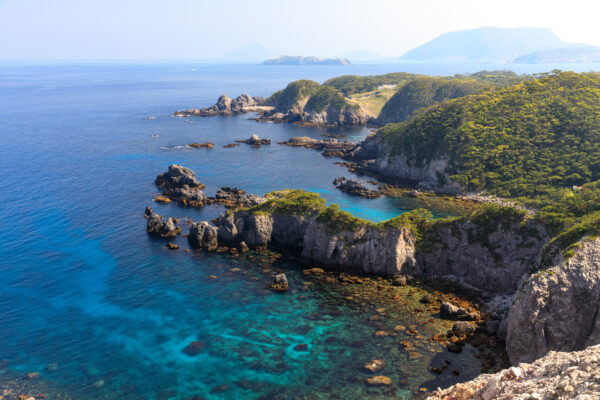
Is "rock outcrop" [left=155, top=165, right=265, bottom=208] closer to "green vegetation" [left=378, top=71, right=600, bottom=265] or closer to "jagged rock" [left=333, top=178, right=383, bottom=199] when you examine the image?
"jagged rock" [left=333, top=178, right=383, bottom=199]

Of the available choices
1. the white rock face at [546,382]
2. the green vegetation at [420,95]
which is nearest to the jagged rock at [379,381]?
the white rock face at [546,382]

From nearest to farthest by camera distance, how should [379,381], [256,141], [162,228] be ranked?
1. [379,381]
2. [162,228]
3. [256,141]

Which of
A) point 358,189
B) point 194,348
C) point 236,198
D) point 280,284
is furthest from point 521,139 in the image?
point 194,348

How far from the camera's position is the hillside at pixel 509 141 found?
3506 inches

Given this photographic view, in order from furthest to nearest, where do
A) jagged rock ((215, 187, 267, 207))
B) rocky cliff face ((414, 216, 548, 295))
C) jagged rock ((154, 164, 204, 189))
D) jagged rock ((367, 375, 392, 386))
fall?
jagged rock ((154, 164, 204, 189)) < jagged rock ((215, 187, 267, 207)) < rocky cliff face ((414, 216, 548, 295)) < jagged rock ((367, 375, 392, 386))

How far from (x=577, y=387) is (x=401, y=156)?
96806 millimetres

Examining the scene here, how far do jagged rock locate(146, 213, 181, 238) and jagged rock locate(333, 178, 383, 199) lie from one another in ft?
149

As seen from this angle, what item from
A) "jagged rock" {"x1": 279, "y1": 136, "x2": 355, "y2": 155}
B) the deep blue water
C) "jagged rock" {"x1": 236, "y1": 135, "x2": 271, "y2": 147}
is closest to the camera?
the deep blue water

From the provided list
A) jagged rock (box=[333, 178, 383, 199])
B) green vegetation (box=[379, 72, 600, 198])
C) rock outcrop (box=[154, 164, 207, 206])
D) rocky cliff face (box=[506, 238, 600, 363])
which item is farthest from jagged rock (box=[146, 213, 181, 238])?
green vegetation (box=[379, 72, 600, 198])

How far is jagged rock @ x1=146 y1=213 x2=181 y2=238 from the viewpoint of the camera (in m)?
75.0

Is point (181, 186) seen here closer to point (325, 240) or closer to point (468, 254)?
point (325, 240)

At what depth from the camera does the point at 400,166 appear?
113 metres

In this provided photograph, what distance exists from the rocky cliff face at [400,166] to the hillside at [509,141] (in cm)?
29

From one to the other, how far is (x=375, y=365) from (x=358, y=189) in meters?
63.3
